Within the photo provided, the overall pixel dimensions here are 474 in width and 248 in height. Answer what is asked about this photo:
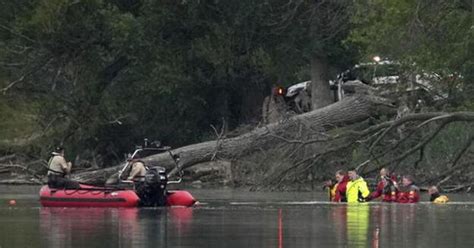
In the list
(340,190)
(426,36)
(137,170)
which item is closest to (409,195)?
(340,190)

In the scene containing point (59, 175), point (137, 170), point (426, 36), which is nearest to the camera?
point (59, 175)

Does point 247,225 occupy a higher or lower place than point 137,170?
lower

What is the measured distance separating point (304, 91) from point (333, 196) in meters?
19.8

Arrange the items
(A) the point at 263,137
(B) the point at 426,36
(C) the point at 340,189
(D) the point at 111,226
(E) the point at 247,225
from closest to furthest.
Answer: (D) the point at 111,226, (E) the point at 247,225, (C) the point at 340,189, (A) the point at 263,137, (B) the point at 426,36

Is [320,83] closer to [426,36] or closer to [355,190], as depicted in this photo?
[426,36]

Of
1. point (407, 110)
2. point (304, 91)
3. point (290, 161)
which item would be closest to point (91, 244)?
point (290, 161)

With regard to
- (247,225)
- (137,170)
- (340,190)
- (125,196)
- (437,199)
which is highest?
(137,170)

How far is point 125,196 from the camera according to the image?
111ft

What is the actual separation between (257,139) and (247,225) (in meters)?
16.8

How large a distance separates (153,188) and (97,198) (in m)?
1.32

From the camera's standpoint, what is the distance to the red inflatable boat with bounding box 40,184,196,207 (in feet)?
111

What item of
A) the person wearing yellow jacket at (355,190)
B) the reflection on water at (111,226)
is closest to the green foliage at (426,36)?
the person wearing yellow jacket at (355,190)

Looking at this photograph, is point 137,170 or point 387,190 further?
point 387,190

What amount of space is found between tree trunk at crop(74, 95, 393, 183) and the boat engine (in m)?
8.57
